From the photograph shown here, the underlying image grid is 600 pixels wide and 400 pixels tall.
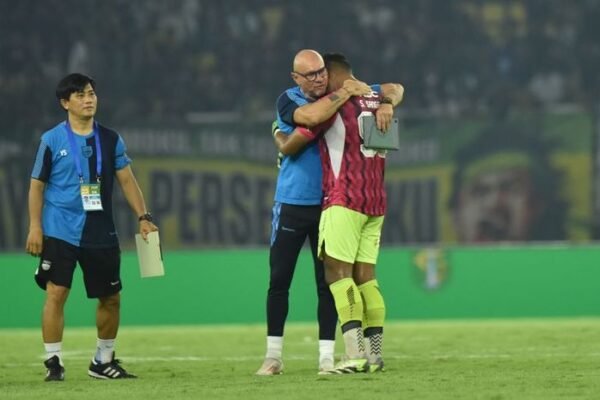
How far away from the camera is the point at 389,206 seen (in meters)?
19.3

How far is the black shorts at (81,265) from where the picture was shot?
8586 millimetres

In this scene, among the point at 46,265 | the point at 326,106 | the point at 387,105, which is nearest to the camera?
the point at 326,106

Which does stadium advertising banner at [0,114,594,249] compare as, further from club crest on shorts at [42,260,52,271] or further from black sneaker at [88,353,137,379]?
club crest on shorts at [42,260,52,271]

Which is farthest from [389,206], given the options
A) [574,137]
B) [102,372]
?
[102,372]

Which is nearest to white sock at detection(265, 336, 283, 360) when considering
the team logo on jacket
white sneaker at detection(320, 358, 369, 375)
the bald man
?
the bald man

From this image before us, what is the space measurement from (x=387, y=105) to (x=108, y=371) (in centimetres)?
231

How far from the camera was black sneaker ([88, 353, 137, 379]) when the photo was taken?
8.75 m

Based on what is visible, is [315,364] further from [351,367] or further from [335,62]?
[335,62]

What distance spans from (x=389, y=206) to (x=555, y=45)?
4599 millimetres

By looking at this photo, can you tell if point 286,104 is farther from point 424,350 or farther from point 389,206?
point 389,206

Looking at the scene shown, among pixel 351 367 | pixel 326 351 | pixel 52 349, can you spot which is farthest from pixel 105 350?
pixel 351 367

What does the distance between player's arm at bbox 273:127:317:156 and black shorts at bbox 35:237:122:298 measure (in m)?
1.20

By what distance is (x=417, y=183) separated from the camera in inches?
773

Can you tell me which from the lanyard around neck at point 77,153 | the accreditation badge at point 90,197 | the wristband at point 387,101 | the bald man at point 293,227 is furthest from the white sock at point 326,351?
the lanyard around neck at point 77,153
